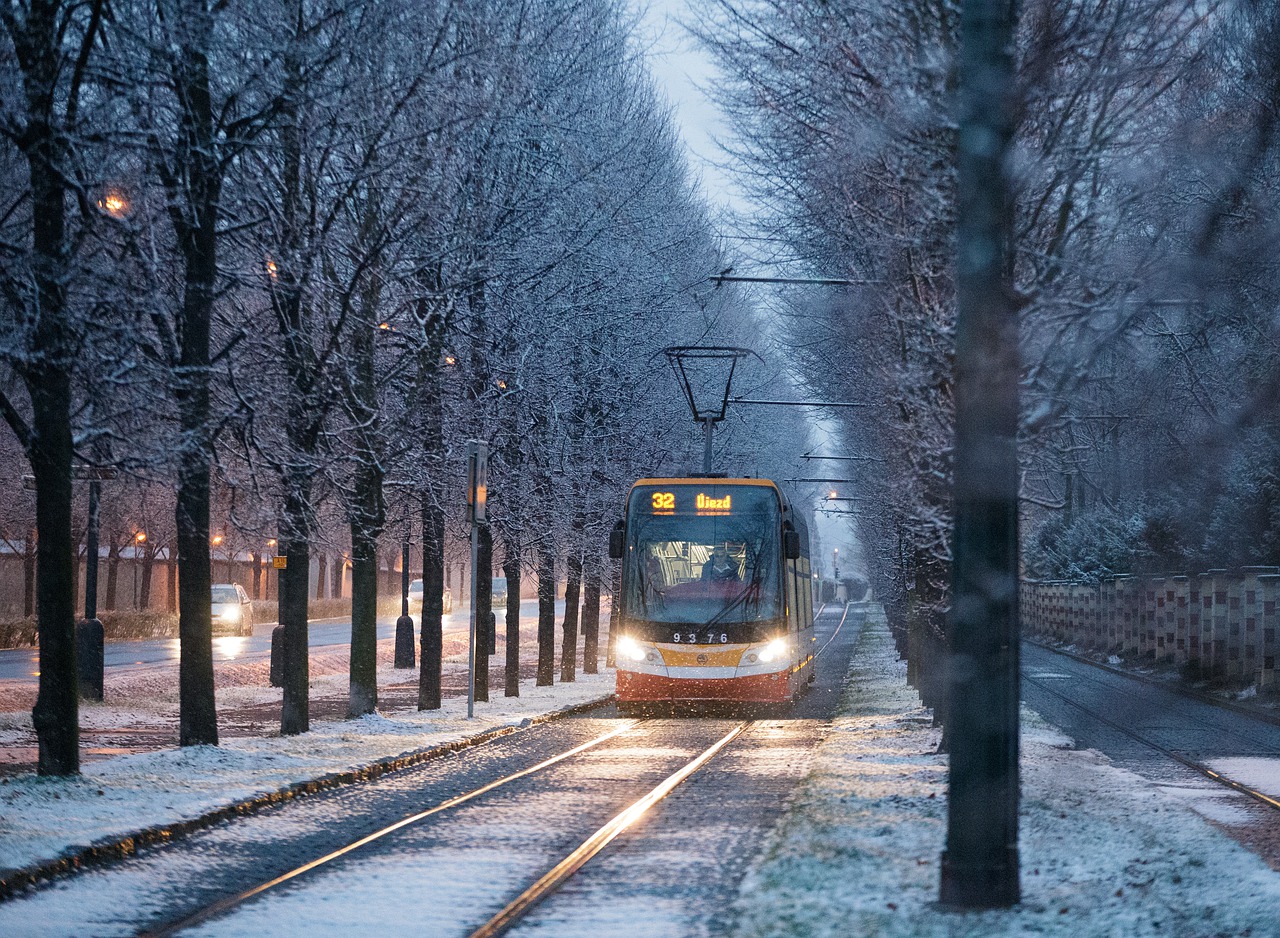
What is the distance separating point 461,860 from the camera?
966 cm

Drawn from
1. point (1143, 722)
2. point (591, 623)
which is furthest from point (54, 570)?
point (591, 623)

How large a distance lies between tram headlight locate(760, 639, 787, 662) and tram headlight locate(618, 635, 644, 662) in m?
1.73

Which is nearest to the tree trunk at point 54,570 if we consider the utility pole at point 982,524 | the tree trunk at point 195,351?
the tree trunk at point 195,351

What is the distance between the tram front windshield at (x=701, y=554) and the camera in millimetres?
22703

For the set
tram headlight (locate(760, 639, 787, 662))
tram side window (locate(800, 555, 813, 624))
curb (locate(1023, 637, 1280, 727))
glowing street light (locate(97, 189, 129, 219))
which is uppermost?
glowing street light (locate(97, 189, 129, 219))

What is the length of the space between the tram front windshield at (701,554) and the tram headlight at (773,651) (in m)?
0.39

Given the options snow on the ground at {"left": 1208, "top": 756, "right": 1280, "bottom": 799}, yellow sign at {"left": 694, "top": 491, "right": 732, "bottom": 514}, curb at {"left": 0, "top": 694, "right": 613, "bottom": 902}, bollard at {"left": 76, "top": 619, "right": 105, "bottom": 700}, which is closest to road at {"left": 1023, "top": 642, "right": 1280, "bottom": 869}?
snow on the ground at {"left": 1208, "top": 756, "right": 1280, "bottom": 799}

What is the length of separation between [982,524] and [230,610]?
45048 millimetres

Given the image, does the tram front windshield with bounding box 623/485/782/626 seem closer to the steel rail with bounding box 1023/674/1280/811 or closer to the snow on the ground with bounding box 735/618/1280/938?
the steel rail with bounding box 1023/674/1280/811

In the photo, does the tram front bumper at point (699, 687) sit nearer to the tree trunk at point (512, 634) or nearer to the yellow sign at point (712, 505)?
the yellow sign at point (712, 505)

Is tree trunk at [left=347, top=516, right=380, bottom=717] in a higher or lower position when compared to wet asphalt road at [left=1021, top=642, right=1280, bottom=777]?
higher

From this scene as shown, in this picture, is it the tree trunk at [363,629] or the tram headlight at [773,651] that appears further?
the tram headlight at [773,651]

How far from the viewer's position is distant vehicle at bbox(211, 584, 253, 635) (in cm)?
4981

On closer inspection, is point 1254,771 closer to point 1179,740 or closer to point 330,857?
point 1179,740
